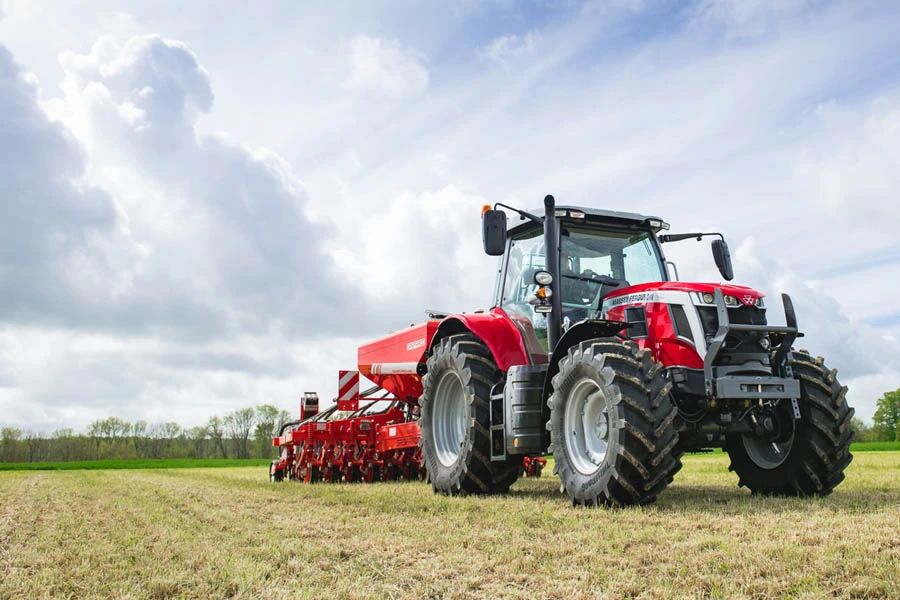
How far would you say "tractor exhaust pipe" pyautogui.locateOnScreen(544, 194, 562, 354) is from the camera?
7.50m

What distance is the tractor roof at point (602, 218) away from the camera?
8.02 metres

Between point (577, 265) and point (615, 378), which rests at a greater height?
point (577, 265)

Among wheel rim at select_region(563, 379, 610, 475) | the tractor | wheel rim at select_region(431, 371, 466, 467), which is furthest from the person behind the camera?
wheel rim at select_region(431, 371, 466, 467)

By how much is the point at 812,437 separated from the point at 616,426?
7.13 feet

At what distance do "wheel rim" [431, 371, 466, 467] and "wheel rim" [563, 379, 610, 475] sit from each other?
2193 mm

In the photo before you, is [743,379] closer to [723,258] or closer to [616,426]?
[616,426]

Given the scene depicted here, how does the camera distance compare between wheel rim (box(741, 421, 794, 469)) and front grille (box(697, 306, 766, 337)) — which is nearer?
front grille (box(697, 306, 766, 337))

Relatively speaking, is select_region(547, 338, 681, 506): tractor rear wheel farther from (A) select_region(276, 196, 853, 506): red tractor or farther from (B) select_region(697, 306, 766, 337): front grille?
(B) select_region(697, 306, 766, 337): front grille

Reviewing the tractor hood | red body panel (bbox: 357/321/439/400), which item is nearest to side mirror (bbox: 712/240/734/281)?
the tractor hood

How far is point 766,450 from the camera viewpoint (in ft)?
25.1

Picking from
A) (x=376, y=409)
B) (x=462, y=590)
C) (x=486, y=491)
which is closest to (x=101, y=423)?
(x=376, y=409)

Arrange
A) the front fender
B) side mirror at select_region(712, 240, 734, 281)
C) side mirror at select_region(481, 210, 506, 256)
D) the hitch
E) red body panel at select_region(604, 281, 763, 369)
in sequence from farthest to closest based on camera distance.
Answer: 1. side mirror at select_region(712, 240, 734, 281)
2. side mirror at select_region(481, 210, 506, 256)
3. the front fender
4. red body panel at select_region(604, 281, 763, 369)
5. the hitch

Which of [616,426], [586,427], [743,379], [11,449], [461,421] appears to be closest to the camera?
[616,426]

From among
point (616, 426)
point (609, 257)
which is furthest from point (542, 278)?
point (616, 426)
